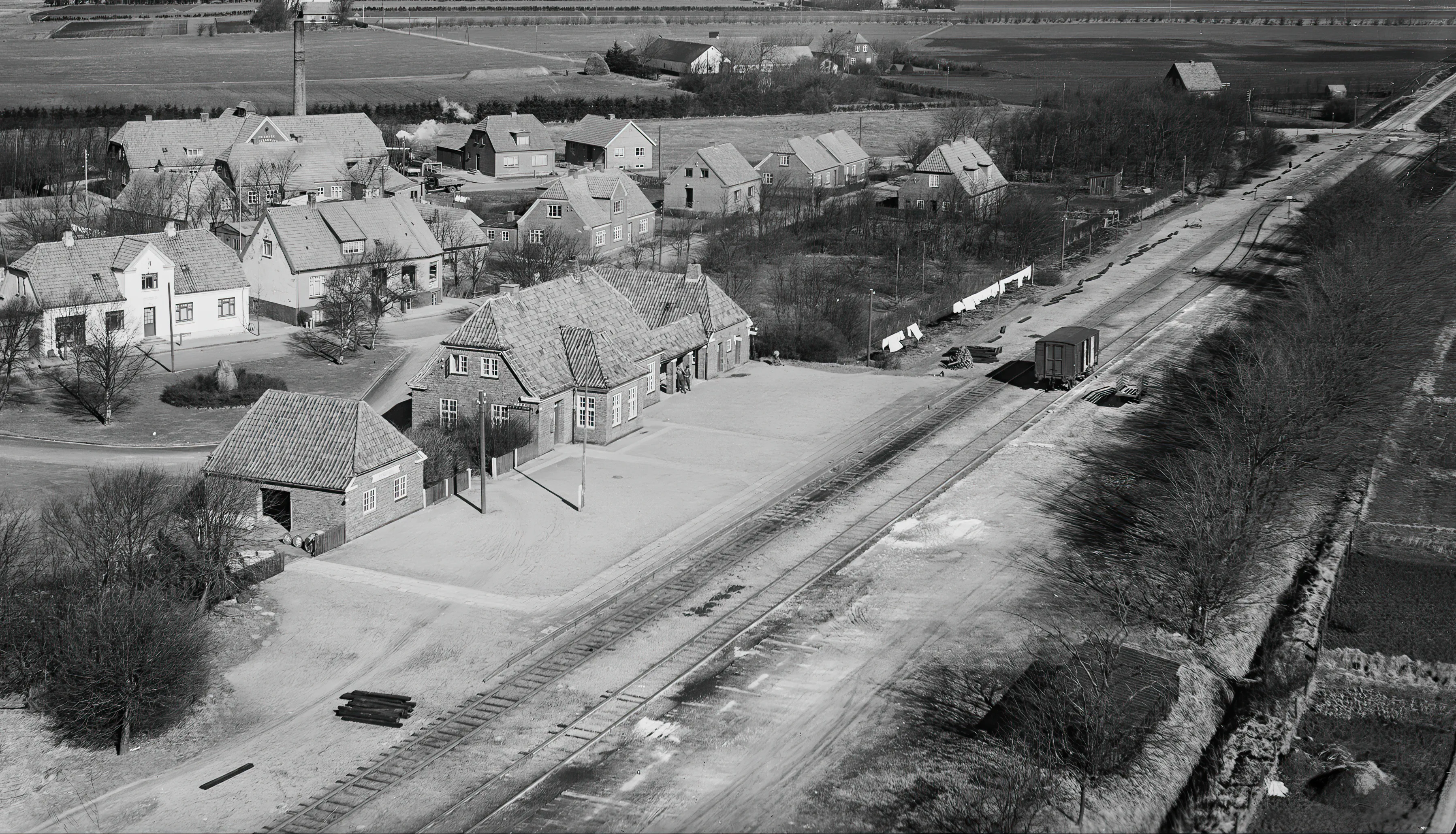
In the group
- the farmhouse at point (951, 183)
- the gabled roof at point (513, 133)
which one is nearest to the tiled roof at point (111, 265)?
the farmhouse at point (951, 183)

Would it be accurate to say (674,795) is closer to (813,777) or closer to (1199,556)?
(813,777)

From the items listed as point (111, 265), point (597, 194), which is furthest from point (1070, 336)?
point (111, 265)

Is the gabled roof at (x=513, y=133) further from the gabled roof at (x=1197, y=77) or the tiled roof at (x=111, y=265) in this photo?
the gabled roof at (x=1197, y=77)

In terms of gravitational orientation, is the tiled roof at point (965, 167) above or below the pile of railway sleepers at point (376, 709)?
above

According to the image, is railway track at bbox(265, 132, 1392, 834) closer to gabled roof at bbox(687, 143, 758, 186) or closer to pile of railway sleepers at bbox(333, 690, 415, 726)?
pile of railway sleepers at bbox(333, 690, 415, 726)

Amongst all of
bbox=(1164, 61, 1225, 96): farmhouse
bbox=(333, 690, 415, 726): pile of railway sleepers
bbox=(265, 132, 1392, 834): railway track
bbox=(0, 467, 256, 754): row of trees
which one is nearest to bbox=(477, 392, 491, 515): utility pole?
bbox=(0, 467, 256, 754): row of trees

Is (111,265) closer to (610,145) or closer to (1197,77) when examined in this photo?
(610,145)
